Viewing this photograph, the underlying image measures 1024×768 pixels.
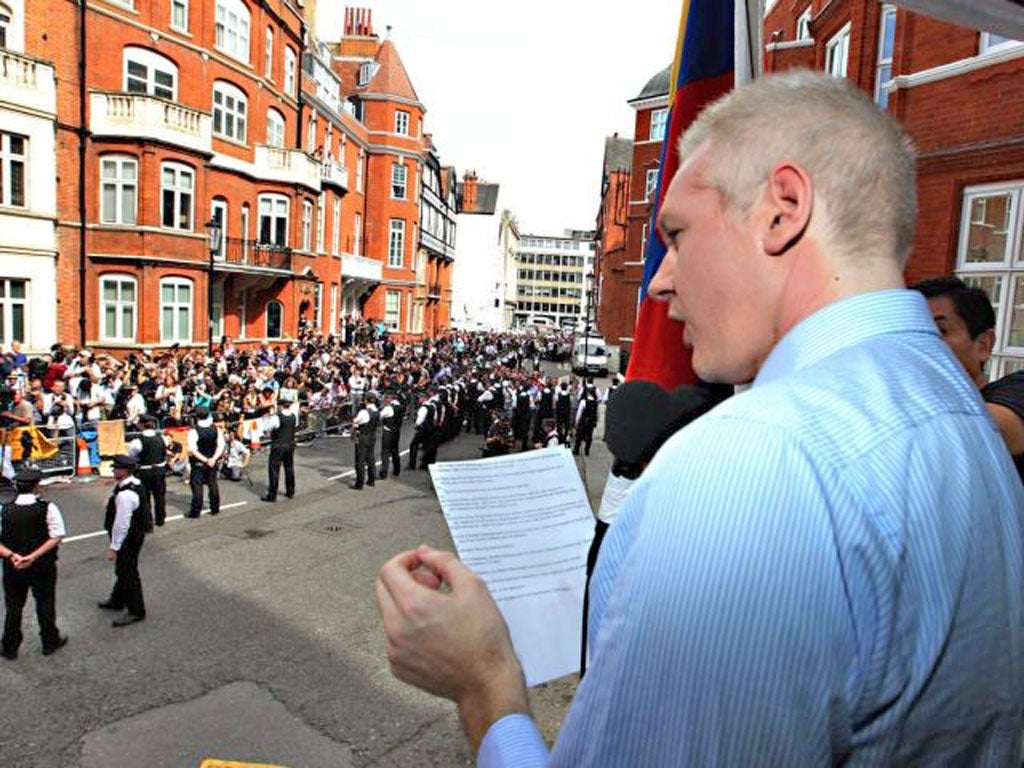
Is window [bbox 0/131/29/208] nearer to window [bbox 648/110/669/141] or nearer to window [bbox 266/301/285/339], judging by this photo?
window [bbox 266/301/285/339]

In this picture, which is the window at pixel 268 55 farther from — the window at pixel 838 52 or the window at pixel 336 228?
the window at pixel 838 52

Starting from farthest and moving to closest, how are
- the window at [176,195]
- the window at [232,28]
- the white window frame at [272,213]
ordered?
the white window frame at [272,213], the window at [232,28], the window at [176,195]

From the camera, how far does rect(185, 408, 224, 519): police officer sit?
37.3 feet

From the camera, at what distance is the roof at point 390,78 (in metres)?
47.8

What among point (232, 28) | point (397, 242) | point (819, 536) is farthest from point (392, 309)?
Answer: point (819, 536)

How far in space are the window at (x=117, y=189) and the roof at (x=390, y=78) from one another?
28123 millimetres

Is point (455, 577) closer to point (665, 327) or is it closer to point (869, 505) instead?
point (869, 505)

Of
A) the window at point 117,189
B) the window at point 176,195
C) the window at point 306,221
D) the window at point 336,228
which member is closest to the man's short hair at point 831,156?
the window at point 117,189

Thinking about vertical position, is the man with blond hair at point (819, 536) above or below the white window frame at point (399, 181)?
below

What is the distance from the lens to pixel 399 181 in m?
48.4

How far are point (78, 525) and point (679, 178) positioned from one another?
1181cm

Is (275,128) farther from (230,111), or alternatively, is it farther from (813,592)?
(813,592)

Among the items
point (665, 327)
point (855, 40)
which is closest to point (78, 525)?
point (665, 327)

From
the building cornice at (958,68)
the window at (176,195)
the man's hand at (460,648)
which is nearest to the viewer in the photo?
the man's hand at (460,648)
